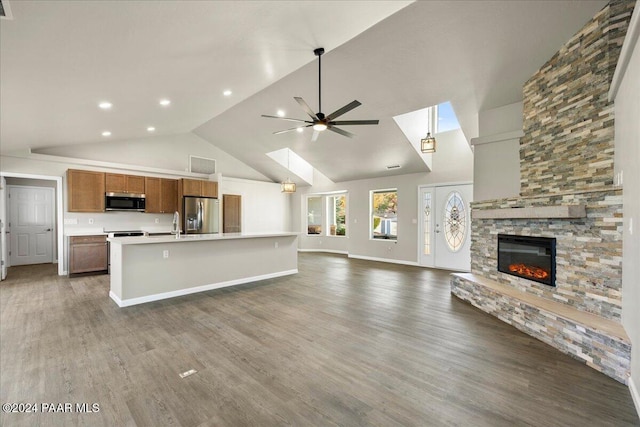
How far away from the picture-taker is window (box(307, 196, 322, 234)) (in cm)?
1007

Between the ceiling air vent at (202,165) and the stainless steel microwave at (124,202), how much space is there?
160 cm

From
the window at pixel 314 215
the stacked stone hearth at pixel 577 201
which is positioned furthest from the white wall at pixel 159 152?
the stacked stone hearth at pixel 577 201

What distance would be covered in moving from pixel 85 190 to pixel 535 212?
7.92m

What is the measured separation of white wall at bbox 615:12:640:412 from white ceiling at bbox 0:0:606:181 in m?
1.12

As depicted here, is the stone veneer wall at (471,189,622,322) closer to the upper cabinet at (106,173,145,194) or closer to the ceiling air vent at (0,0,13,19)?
the ceiling air vent at (0,0,13,19)

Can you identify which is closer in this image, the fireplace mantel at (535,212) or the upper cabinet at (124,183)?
the fireplace mantel at (535,212)

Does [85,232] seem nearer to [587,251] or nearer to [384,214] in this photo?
[384,214]

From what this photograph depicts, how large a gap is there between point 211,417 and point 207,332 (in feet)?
4.54

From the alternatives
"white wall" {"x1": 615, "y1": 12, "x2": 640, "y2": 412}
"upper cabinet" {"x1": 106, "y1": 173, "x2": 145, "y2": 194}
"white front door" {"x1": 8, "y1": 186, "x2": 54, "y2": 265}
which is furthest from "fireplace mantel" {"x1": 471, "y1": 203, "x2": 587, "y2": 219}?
"white front door" {"x1": 8, "y1": 186, "x2": 54, "y2": 265}

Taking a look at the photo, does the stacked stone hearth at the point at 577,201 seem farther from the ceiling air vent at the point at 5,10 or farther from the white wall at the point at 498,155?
the ceiling air vent at the point at 5,10

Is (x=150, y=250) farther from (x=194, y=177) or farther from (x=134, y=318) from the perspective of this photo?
(x=194, y=177)

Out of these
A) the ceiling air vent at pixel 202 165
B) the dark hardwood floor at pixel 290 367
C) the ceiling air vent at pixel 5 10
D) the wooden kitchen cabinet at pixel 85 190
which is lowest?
the dark hardwood floor at pixel 290 367

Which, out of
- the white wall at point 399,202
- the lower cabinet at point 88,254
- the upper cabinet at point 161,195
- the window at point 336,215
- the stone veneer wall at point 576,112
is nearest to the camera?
the stone veneer wall at point 576,112

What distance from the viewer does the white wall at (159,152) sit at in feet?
20.5
